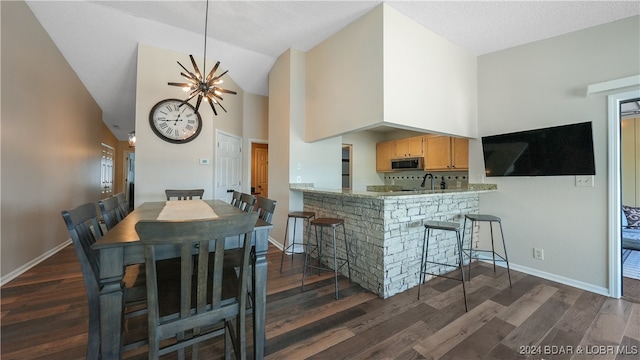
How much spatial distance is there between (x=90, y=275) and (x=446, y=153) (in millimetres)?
4762

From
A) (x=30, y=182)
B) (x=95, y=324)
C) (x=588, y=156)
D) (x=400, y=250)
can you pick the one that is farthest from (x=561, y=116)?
(x=30, y=182)

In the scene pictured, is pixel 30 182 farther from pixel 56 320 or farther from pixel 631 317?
pixel 631 317

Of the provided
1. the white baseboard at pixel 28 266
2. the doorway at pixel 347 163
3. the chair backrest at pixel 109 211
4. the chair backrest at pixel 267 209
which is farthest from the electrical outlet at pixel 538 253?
the white baseboard at pixel 28 266

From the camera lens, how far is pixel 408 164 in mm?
5000

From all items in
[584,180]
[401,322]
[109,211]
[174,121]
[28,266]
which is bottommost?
[401,322]

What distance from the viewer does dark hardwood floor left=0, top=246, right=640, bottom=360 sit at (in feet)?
5.24

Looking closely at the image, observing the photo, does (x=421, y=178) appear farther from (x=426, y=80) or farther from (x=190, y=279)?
(x=190, y=279)

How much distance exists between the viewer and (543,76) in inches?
111

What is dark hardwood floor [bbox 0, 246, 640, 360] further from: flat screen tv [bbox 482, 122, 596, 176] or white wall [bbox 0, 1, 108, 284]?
flat screen tv [bbox 482, 122, 596, 176]

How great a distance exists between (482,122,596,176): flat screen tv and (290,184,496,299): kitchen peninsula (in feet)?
Answer: 1.97

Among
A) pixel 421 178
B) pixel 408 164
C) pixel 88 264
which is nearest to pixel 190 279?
pixel 88 264

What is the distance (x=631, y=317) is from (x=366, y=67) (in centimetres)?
327

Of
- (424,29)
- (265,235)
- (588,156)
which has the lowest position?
(265,235)

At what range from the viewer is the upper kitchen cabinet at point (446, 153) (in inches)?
157
